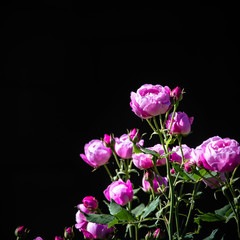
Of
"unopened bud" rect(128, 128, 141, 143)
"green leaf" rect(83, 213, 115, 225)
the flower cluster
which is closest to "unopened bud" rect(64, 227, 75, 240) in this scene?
the flower cluster

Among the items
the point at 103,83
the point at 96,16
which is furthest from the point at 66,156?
the point at 96,16

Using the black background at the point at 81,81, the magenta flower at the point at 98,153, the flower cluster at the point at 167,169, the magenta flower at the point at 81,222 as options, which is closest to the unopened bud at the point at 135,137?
the flower cluster at the point at 167,169

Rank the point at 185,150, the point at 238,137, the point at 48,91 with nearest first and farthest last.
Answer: the point at 185,150 → the point at 238,137 → the point at 48,91

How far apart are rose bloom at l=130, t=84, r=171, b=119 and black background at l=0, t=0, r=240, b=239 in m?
0.83

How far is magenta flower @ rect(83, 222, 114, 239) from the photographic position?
0.70 m

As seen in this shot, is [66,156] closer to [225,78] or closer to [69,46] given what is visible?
[69,46]

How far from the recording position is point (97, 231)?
702mm

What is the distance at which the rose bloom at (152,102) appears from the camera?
65 cm

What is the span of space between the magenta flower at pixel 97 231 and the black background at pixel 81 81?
83cm

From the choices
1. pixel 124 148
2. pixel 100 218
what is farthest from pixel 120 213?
pixel 124 148

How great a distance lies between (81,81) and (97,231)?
111cm

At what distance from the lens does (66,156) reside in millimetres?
1633

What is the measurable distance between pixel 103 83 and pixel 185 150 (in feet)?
3.37

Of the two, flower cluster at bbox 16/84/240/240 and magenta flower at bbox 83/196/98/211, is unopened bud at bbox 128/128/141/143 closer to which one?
flower cluster at bbox 16/84/240/240
